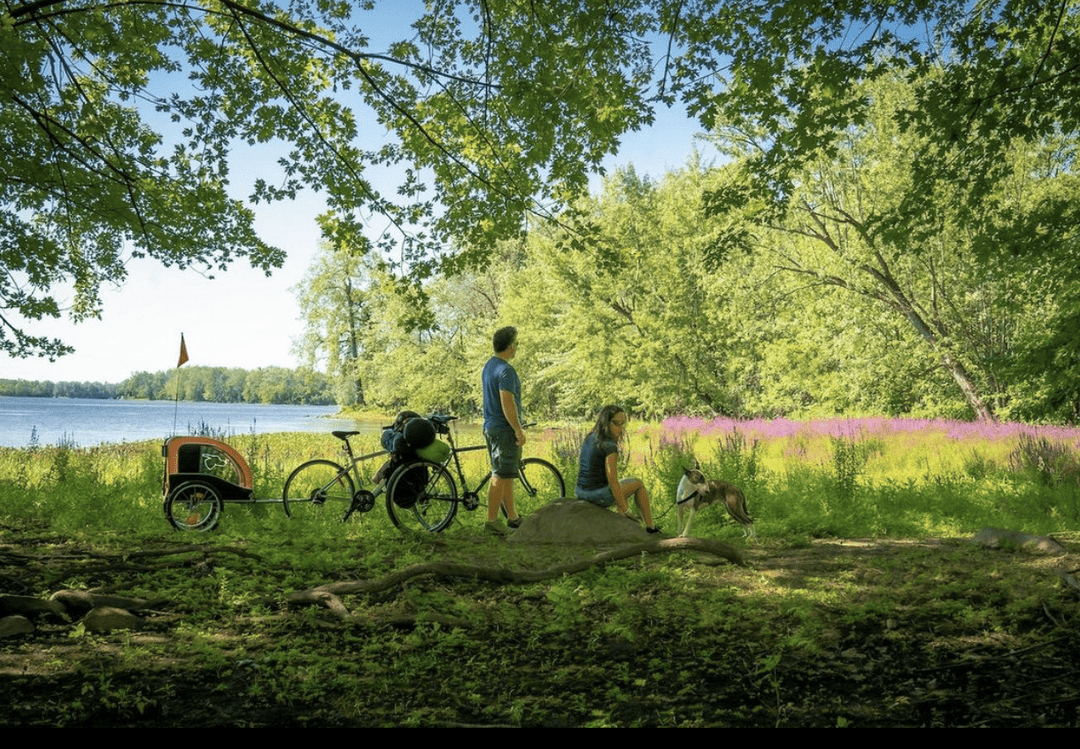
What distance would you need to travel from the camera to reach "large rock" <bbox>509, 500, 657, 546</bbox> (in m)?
7.77

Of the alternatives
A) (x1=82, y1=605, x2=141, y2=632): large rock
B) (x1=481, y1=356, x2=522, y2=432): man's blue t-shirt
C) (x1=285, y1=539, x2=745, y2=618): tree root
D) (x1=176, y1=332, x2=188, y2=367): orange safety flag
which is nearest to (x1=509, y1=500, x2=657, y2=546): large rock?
(x1=285, y1=539, x2=745, y2=618): tree root

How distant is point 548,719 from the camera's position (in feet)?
11.6

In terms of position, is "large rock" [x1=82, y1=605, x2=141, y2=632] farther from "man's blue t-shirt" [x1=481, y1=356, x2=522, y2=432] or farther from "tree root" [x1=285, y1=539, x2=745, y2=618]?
"man's blue t-shirt" [x1=481, y1=356, x2=522, y2=432]

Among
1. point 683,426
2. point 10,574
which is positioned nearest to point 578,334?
point 683,426

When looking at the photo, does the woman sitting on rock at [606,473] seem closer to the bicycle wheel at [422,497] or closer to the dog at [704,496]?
the dog at [704,496]

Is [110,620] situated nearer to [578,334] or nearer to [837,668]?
[837,668]

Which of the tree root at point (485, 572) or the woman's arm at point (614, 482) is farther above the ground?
the woman's arm at point (614, 482)

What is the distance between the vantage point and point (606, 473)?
8.02 meters

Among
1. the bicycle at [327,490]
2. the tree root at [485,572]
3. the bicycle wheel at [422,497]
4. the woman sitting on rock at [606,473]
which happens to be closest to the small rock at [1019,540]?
the tree root at [485,572]

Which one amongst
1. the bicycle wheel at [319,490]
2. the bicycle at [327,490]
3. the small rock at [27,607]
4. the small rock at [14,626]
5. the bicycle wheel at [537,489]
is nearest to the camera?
the small rock at [14,626]

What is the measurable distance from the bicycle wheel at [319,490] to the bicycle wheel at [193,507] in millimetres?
804

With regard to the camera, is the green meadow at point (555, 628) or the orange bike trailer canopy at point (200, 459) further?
the orange bike trailer canopy at point (200, 459)

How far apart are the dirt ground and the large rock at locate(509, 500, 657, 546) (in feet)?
5.10

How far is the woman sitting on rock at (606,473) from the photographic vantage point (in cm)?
781
